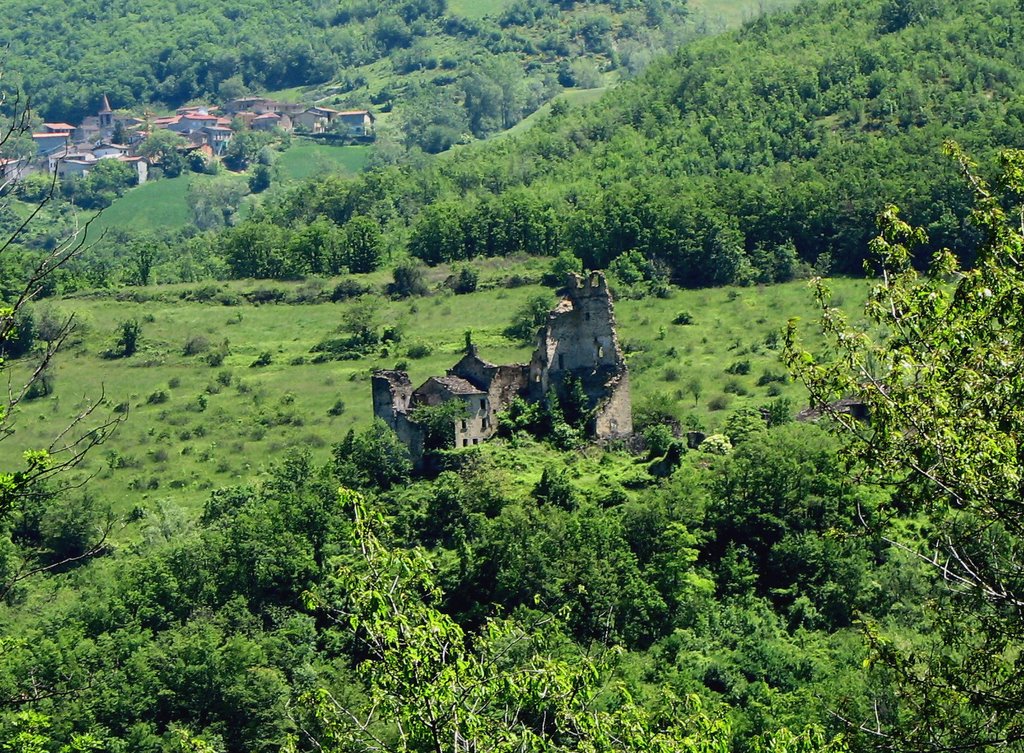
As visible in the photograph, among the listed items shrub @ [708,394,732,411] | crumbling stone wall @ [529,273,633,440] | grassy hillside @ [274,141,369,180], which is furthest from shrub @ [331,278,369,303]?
grassy hillside @ [274,141,369,180]

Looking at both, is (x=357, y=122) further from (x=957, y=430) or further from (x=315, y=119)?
(x=957, y=430)

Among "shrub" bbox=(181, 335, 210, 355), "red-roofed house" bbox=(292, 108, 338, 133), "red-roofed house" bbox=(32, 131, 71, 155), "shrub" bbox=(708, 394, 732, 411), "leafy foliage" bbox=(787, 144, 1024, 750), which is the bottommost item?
"red-roofed house" bbox=(292, 108, 338, 133)

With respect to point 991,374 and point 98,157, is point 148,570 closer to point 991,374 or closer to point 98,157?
point 991,374

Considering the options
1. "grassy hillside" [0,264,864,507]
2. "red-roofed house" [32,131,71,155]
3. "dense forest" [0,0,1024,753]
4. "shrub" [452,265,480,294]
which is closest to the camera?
"dense forest" [0,0,1024,753]

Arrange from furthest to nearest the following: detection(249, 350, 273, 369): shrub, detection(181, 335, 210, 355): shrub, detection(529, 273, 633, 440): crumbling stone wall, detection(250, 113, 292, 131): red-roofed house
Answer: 1. detection(250, 113, 292, 131): red-roofed house
2. detection(181, 335, 210, 355): shrub
3. detection(249, 350, 273, 369): shrub
4. detection(529, 273, 633, 440): crumbling stone wall

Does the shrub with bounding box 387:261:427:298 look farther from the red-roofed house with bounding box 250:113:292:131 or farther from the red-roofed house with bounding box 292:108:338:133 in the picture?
the red-roofed house with bounding box 250:113:292:131

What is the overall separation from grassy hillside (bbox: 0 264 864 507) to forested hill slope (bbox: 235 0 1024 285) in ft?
18.0

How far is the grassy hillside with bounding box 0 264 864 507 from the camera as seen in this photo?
70.5m

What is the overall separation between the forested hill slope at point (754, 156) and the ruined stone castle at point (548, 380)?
33.8 metres

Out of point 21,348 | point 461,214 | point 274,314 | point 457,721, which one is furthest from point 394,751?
point 461,214

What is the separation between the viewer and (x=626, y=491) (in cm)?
5456

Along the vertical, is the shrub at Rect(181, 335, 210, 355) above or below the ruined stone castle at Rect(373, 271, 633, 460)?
below

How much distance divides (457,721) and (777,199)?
8112 centimetres

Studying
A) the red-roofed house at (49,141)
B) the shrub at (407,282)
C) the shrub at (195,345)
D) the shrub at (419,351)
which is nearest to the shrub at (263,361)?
the shrub at (195,345)
